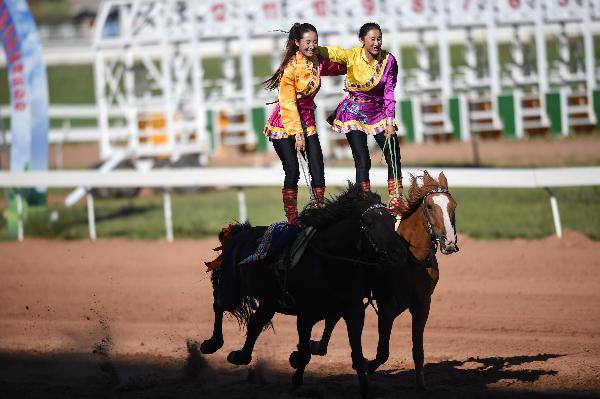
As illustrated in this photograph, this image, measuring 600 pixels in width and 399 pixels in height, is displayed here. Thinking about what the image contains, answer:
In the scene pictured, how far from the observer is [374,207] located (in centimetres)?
758

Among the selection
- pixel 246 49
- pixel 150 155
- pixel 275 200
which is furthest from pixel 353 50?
pixel 246 49

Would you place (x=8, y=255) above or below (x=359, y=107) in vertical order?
below

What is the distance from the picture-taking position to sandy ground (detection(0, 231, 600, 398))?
839 cm

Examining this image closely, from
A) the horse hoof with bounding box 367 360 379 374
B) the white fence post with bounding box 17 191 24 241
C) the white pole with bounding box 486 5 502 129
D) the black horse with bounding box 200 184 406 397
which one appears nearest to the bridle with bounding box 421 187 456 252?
the black horse with bounding box 200 184 406 397

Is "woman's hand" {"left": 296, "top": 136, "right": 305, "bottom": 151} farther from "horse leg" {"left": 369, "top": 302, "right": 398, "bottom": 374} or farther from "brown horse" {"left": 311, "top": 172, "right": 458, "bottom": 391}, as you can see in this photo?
"horse leg" {"left": 369, "top": 302, "right": 398, "bottom": 374}

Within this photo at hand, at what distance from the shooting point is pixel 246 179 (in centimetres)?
1722

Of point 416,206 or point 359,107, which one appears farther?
point 359,107

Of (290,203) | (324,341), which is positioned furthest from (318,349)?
(290,203)

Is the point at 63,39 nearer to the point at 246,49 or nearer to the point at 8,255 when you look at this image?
the point at 246,49

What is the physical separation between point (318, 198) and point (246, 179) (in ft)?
29.2

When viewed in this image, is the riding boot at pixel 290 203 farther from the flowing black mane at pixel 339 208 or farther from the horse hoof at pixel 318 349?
the horse hoof at pixel 318 349

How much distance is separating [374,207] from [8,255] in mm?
10013

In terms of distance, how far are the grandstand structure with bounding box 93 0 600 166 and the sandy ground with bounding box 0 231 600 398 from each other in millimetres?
10418

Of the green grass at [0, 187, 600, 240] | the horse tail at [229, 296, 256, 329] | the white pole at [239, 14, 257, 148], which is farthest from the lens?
the white pole at [239, 14, 257, 148]
